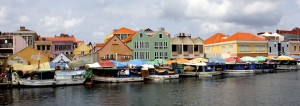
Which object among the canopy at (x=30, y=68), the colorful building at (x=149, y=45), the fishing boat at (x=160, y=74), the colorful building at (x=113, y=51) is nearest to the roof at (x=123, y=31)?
the colorful building at (x=149, y=45)

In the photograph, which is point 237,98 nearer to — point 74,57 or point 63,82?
point 63,82

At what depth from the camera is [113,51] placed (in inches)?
3196

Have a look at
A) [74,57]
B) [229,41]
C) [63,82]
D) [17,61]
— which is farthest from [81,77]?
[229,41]

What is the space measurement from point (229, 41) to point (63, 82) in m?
59.9

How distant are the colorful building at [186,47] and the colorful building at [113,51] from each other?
45.6 feet

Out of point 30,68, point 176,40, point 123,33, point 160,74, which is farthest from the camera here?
point 123,33

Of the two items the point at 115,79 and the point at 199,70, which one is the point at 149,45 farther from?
the point at 115,79

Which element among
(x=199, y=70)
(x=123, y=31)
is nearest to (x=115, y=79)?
(x=199, y=70)

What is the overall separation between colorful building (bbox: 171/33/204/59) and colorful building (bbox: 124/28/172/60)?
225 cm

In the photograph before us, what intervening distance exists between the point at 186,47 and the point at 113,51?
2048 centimetres

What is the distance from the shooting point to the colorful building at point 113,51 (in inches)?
3169

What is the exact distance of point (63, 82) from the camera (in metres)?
60.9

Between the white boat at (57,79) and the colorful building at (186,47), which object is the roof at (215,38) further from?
the white boat at (57,79)

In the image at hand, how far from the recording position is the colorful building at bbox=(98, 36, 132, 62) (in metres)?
80.5
